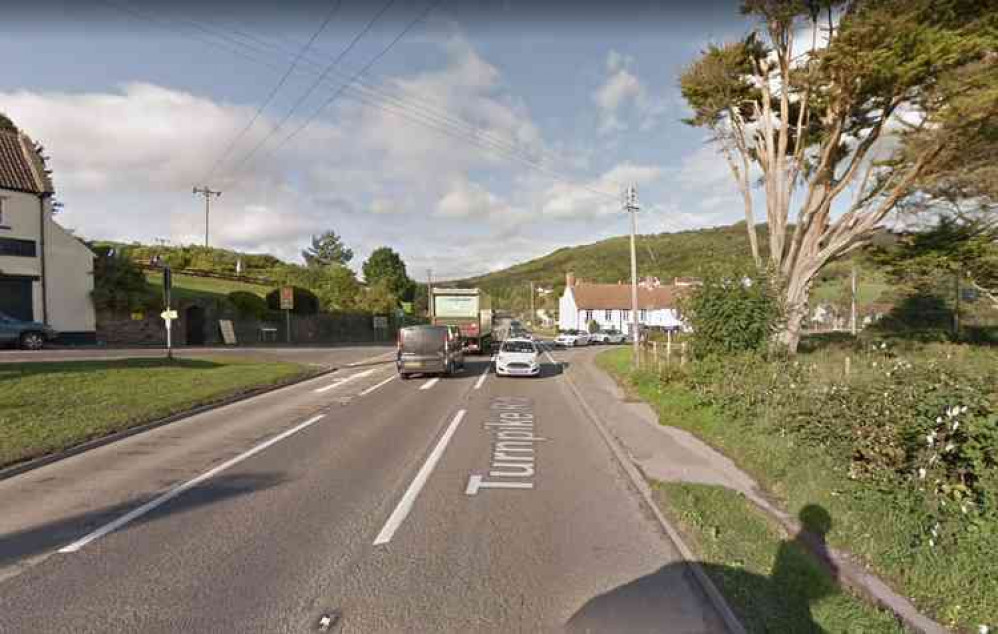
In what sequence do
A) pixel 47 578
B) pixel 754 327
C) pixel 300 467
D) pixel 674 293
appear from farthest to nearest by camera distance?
1. pixel 674 293
2. pixel 754 327
3. pixel 300 467
4. pixel 47 578

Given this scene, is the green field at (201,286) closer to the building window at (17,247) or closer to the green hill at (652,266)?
the building window at (17,247)

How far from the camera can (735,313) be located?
1271 cm

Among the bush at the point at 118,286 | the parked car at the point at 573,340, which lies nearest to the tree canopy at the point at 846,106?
the parked car at the point at 573,340

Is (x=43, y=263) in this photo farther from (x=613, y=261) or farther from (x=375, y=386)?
(x=613, y=261)

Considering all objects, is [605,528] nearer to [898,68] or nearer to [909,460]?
[909,460]

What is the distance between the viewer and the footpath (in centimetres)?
390

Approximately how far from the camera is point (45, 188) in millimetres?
26078

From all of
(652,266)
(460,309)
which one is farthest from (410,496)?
(652,266)

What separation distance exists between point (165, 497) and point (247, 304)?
115 ft

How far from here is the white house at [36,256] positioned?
24.9m

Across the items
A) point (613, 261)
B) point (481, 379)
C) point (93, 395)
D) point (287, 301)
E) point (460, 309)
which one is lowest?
point (481, 379)

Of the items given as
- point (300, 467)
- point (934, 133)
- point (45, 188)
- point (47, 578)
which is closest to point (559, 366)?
point (934, 133)

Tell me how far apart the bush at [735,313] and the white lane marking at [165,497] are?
10.0 m

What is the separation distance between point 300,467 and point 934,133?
21.3 m
